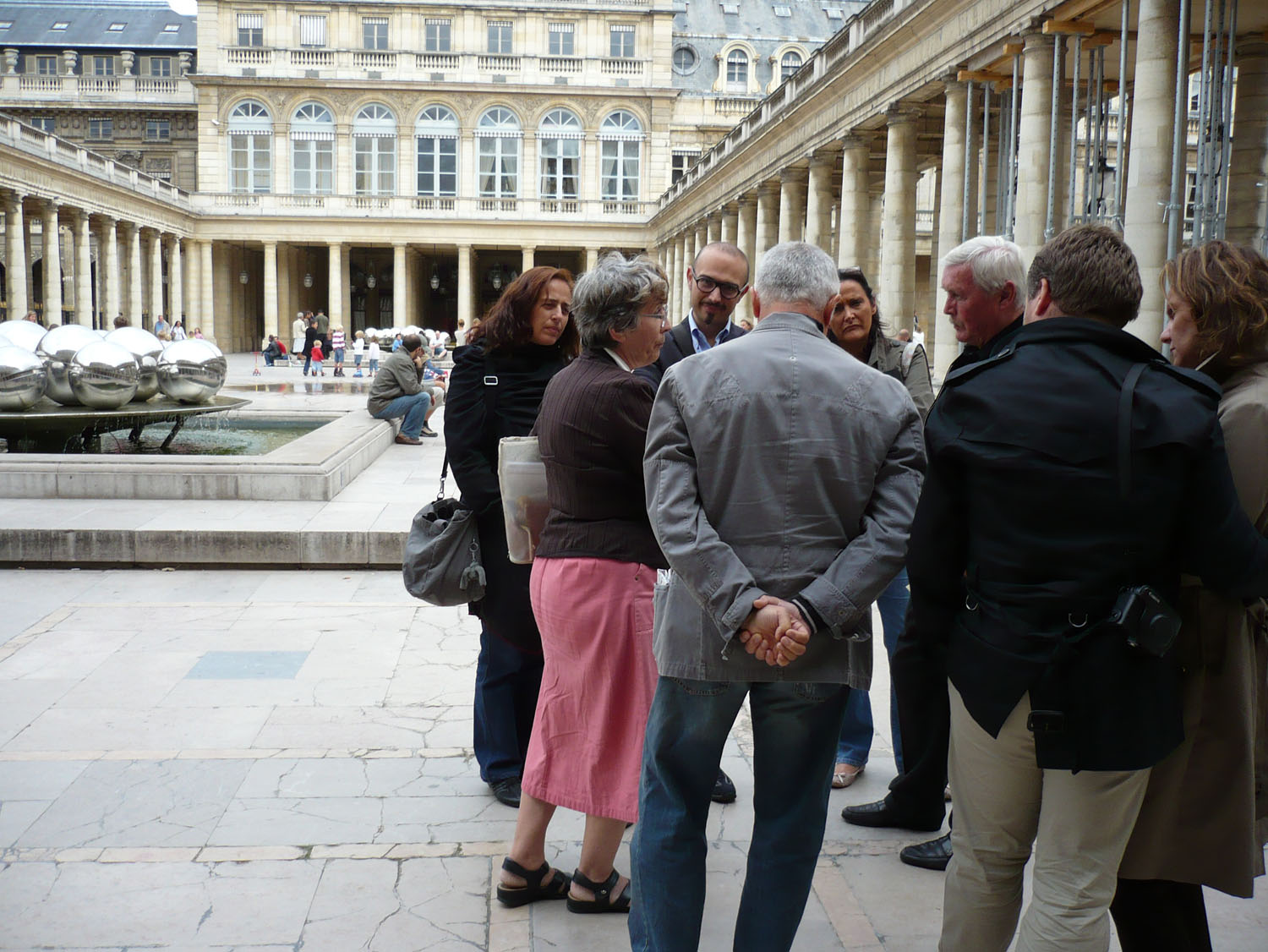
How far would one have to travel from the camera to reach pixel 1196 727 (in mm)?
2693

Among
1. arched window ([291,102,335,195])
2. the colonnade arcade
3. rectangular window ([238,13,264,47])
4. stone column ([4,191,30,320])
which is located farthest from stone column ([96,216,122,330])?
the colonnade arcade

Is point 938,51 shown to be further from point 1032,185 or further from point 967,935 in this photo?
point 967,935

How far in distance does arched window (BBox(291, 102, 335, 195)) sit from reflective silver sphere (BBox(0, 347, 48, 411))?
145ft

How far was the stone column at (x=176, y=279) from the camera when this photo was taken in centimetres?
5212

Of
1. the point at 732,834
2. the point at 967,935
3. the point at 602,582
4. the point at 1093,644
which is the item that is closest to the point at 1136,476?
the point at 1093,644

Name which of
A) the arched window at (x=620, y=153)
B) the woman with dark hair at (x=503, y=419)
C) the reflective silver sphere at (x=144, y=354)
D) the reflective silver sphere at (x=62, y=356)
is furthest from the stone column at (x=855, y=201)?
the arched window at (x=620, y=153)

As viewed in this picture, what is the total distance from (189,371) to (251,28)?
1812 inches

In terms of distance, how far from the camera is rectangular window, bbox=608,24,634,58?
54.9m

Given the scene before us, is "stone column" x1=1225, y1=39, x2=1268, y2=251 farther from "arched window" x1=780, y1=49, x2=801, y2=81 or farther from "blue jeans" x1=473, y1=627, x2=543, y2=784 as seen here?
"arched window" x1=780, y1=49, x2=801, y2=81

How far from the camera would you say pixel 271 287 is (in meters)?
54.1

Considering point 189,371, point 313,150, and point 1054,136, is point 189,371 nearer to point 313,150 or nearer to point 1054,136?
point 1054,136

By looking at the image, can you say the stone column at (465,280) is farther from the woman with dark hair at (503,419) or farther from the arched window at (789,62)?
the woman with dark hair at (503,419)

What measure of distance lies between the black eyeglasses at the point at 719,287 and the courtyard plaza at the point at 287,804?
1.85 m

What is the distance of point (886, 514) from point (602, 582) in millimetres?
866
